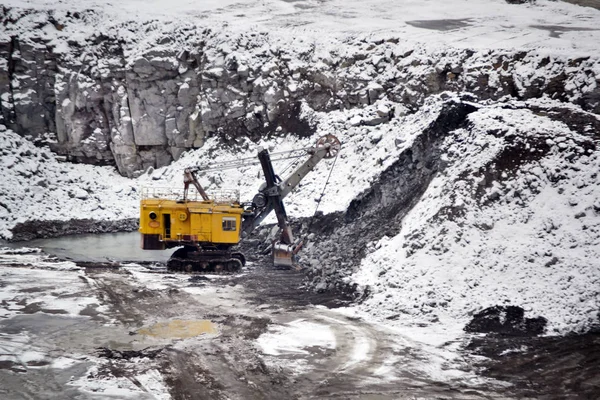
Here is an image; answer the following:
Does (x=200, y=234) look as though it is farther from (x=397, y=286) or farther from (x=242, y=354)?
(x=242, y=354)

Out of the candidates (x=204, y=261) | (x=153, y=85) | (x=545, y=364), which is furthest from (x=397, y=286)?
(x=153, y=85)

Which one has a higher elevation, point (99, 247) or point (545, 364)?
point (545, 364)

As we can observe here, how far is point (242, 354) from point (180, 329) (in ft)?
7.44

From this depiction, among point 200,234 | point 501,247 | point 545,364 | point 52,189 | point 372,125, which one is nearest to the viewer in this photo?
point 545,364

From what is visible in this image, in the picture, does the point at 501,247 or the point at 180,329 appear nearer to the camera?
the point at 180,329

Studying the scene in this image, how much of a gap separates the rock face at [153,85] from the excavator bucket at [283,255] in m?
8.67

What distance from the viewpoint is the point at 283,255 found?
2008cm

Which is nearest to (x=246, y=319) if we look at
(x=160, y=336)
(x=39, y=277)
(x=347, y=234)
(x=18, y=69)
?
(x=160, y=336)

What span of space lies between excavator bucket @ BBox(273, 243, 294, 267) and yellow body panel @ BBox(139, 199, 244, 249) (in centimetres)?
147

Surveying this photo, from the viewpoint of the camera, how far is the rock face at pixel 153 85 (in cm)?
2847

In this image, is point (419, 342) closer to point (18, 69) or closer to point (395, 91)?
point (395, 91)

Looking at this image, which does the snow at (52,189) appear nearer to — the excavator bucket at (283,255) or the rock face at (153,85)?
the rock face at (153,85)

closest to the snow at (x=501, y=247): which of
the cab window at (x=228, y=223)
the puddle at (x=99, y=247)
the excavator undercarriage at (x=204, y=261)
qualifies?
the excavator undercarriage at (x=204, y=261)

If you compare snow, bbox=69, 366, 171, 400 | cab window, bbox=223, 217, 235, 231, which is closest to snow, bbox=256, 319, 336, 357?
snow, bbox=69, 366, 171, 400
